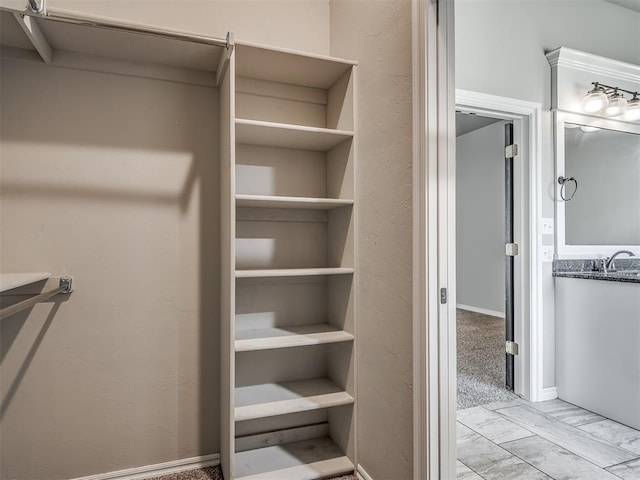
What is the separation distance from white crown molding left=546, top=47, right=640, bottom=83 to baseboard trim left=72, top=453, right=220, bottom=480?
331 cm

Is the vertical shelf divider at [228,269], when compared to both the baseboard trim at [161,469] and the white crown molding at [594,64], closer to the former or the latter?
the baseboard trim at [161,469]

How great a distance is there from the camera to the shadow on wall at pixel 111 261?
1.73 meters

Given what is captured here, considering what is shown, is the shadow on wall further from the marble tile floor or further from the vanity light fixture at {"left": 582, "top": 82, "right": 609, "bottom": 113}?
the vanity light fixture at {"left": 582, "top": 82, "right": 609, "bottom": 113}

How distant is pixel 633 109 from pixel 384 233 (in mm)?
2663

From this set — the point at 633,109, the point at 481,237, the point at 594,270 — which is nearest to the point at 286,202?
the point at 594,270

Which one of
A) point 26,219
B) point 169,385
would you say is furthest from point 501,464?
point 26,219

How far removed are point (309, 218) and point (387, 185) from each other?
64cm

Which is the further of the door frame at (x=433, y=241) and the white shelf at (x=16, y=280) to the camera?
the door frame at (x=433, y=241)

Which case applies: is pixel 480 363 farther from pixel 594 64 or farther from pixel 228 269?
pixel 228 269

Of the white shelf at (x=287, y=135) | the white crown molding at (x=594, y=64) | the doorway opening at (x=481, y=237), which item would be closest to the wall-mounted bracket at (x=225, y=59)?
the white shelf at (x=287, y=135)

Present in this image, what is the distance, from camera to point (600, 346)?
248 cm

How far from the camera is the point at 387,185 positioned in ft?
5.39

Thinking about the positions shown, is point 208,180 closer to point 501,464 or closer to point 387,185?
point 387,185

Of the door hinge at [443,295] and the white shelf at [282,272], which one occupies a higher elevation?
the white shelf at [282,272]
